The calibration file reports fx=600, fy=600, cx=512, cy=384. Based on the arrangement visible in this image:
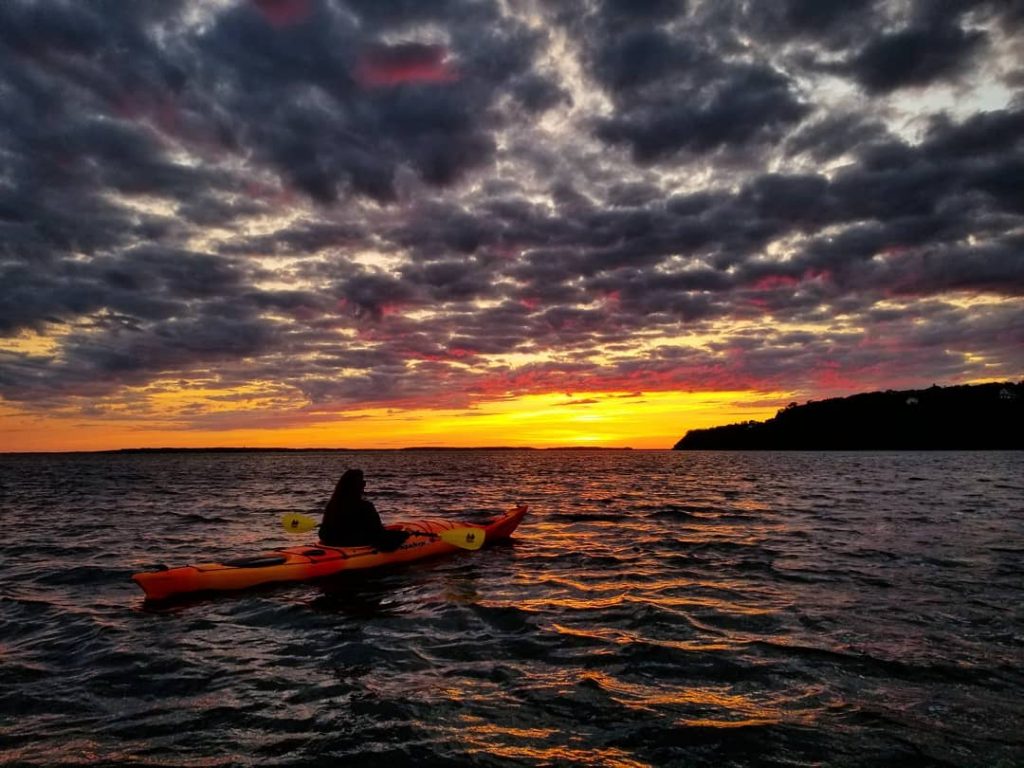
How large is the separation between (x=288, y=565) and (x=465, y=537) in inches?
170

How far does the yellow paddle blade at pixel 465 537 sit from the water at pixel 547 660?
52 cm

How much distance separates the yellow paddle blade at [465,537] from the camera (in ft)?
48.3

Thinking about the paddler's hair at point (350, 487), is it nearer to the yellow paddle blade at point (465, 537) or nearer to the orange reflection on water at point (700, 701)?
the yellow paddle blade at point (465, 537)

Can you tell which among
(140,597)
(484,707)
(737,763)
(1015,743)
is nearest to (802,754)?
(737,763)

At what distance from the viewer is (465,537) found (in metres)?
14.8

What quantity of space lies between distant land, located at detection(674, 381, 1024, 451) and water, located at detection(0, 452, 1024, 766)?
510 ft

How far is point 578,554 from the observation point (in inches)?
592

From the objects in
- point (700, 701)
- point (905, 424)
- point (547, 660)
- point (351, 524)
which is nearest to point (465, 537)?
point (351, 524)

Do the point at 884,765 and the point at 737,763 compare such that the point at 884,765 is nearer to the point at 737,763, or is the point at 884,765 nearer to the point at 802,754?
the point at 802,754

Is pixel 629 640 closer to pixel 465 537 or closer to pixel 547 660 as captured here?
pixel 547 660

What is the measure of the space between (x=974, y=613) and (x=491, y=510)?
1898 centimetres

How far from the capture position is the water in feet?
17.4

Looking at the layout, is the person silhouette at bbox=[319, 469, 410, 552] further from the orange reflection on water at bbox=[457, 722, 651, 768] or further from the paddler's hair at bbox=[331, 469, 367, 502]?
the orange reflection on water at bbox=[457, 722, 651, 768]

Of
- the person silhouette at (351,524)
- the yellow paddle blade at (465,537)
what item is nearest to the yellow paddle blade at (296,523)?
the person silhouette at (351,524)
